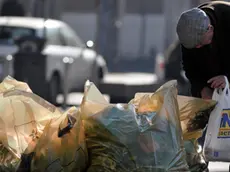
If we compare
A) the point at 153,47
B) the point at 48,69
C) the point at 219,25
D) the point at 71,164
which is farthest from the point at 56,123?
the point at 153,47

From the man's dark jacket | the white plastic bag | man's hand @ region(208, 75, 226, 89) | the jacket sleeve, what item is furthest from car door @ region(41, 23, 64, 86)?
the white plastic bag

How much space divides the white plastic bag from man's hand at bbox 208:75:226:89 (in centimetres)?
5

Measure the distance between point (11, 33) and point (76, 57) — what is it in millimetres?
1451

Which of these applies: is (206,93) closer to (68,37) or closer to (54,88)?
(54,88)

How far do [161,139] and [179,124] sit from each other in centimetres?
19

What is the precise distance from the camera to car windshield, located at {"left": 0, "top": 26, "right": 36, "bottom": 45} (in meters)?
13.8

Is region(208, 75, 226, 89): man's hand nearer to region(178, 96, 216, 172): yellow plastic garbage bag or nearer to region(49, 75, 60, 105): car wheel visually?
region(178, 96, 216, 172): yellow plastic garbage bag

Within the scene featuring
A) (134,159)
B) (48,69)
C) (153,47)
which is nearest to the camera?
(134,159)

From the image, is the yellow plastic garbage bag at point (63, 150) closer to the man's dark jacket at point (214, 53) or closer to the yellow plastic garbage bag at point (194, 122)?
the yellow plastic garbage bag at point (194, 122)

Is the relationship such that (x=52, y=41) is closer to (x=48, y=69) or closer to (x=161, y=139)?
(x=48, y=69)

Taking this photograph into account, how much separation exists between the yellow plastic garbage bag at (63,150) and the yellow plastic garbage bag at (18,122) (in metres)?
0.13

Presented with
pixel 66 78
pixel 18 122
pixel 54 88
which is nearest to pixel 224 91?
pixel 18 122

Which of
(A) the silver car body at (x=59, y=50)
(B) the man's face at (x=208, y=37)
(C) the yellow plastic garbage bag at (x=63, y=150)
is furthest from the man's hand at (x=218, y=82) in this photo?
(A) the silver car body at (x=59, y=50)

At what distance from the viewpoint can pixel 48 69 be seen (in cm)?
1358
